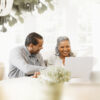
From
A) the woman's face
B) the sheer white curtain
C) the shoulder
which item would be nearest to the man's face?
the shoulder

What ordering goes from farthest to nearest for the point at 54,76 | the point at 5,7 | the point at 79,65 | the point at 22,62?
the point at 5,7 < the point at 22,62 < the point at 79,65 < the point at 54,76

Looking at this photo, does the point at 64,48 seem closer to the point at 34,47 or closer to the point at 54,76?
the point at 34,47

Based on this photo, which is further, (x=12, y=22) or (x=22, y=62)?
(x=12, y=22)

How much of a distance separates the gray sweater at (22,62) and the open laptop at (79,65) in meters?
0.55

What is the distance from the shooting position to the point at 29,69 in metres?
2.14

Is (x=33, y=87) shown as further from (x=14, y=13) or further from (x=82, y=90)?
(x=14, y=13)

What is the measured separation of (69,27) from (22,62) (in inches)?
61.5

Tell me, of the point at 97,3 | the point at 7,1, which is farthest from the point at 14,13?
the point at 97,3

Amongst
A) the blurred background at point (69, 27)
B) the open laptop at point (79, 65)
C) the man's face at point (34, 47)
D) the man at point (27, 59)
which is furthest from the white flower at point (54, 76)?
the blurred background at point (69, 27)

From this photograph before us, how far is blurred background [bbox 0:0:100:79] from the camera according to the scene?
3.37 meters

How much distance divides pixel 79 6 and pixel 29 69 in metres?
1.81

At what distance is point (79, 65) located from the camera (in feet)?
5.32

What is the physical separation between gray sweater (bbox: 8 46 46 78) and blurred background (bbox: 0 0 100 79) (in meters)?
0.94

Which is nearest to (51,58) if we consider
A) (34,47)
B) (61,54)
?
(61,54)
